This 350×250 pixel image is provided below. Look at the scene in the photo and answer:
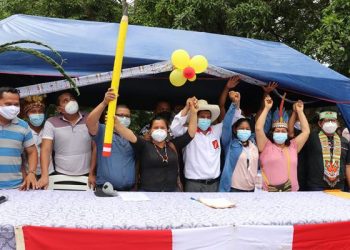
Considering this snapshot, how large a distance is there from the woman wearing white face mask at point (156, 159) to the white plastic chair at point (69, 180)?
47cm

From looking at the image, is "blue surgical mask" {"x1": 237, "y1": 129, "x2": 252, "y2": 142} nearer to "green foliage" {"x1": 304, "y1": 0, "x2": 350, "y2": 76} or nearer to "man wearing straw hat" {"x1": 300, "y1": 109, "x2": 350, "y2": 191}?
"man wearing straw hat" {"x1": 300, "y1": 109, "x2": 350, "y2": 191}

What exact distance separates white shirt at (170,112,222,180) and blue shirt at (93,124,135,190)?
0.46m

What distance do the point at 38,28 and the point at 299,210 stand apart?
8.42 feet

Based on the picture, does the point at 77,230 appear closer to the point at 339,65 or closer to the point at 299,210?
the point at 299,210

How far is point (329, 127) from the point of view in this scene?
3.54 meters

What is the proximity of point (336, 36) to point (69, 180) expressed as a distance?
4200mm

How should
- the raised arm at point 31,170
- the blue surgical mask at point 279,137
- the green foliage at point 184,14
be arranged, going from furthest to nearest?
1. the green foliage at point 184,14
2. the blue surgical mask at point 279,137
3. the raised arm at point 31,170

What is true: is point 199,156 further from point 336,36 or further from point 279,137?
point 336,36

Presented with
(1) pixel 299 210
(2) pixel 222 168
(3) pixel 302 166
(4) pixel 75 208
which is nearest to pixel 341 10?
(3) pixel 302 166

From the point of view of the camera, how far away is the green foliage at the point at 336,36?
5.31m

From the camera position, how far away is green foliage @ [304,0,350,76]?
17.4 feet

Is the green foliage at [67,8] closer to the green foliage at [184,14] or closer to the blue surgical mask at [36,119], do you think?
the green foliage at [184,14]

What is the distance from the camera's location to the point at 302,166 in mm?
3754

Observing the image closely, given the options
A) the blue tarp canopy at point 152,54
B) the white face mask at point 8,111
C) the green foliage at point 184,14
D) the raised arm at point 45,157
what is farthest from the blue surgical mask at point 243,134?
the green foliage at point 184,14
